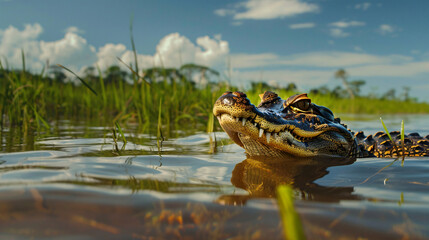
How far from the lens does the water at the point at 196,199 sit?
1052 mm

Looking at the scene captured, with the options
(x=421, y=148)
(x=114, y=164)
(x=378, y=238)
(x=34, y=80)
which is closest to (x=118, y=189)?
(x=114, y=164)

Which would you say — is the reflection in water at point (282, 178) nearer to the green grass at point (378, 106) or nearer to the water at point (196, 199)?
Result: the water at point (196, 199)

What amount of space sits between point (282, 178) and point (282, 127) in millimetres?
745

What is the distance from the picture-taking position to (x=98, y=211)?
3.85ft

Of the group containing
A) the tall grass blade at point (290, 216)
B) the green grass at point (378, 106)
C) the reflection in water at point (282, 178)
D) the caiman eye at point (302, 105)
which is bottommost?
the reflection in water at point (282, 178)

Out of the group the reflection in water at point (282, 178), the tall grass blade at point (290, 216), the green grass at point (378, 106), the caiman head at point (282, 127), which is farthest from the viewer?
the green grass at point (378, 106)

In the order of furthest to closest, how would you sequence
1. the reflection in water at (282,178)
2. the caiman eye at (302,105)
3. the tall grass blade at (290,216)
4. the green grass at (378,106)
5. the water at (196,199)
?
the green grass at (378,106) < the caiman eye at (302,105) < the reflection in water at (282,178) < the water at (196,199) < the tall grass blade at (290,216)

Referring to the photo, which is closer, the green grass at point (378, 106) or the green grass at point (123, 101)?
the green grass at point (123, 101)

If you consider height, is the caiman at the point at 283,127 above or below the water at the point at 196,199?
above

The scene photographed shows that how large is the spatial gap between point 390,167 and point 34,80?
609 centimetres

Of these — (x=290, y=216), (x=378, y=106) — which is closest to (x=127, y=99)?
(x=290, y=216)

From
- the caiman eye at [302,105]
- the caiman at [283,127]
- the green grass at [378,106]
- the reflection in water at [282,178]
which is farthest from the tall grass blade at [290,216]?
the green grass at [378,106]

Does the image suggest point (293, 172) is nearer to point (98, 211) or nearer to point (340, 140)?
point (340, 140)

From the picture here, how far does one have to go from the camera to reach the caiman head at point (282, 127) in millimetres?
2398
